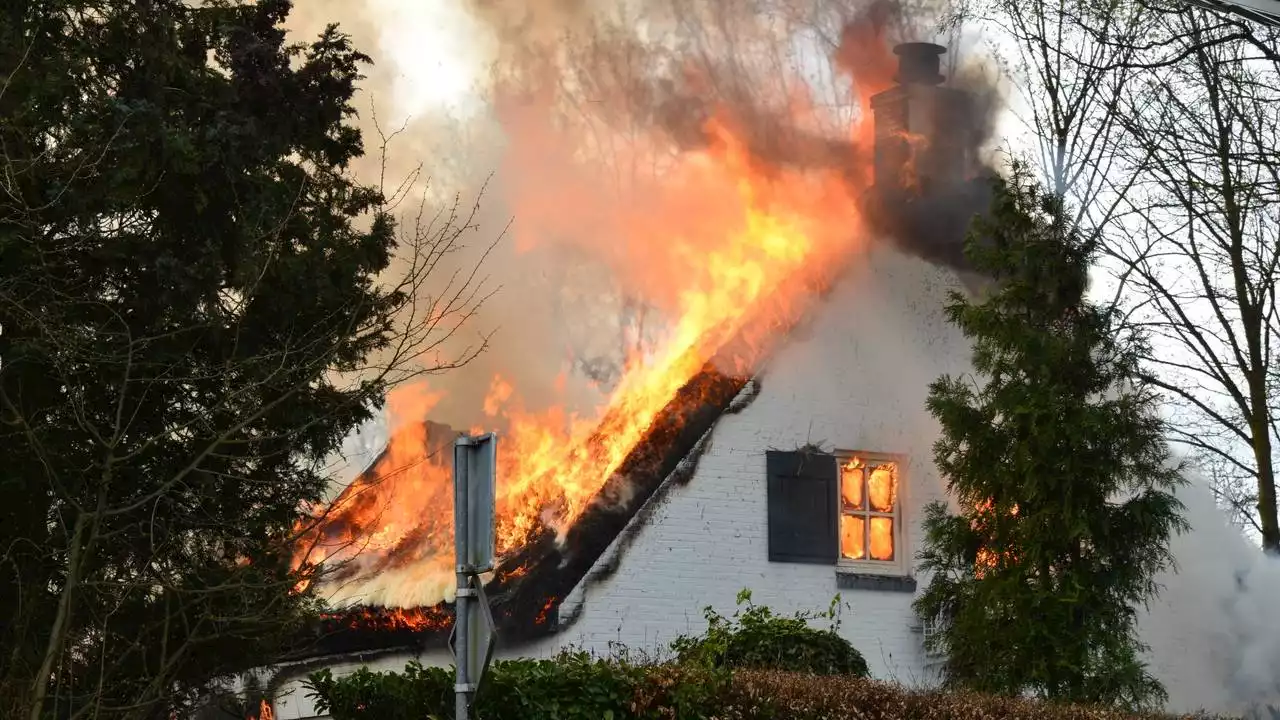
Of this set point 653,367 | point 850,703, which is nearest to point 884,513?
point 653,367

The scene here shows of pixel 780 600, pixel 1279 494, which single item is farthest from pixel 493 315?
pixel 1279 494

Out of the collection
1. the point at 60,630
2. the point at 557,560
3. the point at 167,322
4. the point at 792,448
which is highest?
the point at 167,322

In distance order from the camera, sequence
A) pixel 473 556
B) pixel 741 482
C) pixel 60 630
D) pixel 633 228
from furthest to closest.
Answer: pixel 633 228, pixel 741 482, pixel 60 630, pixel 473 556

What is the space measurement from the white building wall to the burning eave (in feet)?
0.58

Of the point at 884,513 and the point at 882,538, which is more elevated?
the point at 884,513

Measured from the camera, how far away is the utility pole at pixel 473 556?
655 centimetres

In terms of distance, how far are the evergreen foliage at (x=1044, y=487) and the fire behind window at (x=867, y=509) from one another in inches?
41.5

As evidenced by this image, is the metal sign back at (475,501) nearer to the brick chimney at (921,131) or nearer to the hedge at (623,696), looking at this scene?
the hedge at (623,696)

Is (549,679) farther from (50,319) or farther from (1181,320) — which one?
(1181,320)

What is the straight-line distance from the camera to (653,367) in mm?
14914

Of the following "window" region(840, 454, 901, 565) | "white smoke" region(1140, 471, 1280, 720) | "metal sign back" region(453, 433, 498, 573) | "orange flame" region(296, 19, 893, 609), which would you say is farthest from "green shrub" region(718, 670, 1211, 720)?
"white smoke" region(1140, 471, 1280, 720)

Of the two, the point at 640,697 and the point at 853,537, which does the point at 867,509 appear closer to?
the point at 853,537

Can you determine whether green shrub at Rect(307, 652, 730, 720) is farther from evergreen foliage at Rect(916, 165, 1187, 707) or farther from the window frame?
the window frame

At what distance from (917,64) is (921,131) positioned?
79 cm
